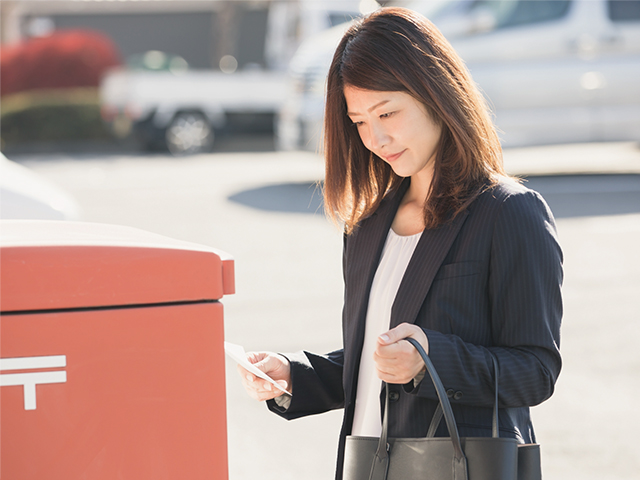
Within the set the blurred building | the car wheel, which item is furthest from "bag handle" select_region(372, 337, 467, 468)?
the blurred building

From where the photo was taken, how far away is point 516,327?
4.68 feet

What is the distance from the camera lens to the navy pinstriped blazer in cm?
141

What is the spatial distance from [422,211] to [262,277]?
4.21 meters

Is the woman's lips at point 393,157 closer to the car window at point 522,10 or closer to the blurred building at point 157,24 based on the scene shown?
the car window at point 522,10

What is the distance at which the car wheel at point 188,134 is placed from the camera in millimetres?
15242

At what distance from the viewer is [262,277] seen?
5.77 m

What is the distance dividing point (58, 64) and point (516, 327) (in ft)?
64.9

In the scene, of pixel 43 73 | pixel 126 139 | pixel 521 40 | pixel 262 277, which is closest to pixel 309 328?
pixel 262 277

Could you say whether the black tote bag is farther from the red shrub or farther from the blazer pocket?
the red shrub

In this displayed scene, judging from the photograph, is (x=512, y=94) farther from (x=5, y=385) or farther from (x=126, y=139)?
(x=126, y=139)

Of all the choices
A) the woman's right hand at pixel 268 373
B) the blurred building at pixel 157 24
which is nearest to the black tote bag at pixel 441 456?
the woman's right hand at pixel 268 373

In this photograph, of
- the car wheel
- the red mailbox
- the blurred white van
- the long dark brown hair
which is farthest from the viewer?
the car wheel

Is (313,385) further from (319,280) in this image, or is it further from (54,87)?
(54,87)

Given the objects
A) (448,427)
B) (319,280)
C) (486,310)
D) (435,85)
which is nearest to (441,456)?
(448,427)
